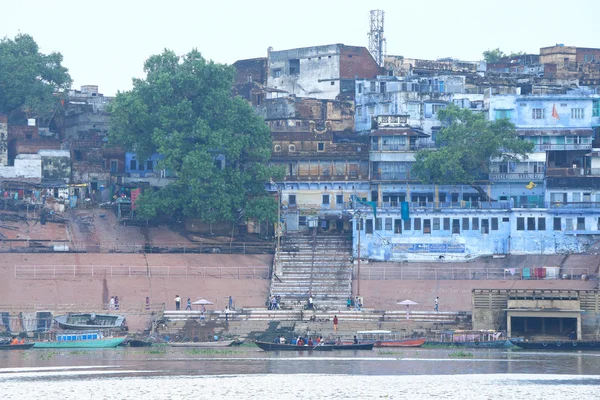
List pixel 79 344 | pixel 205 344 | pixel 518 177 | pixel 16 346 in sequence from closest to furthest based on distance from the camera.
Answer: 1. pixel 16 346
2. pixel 79 344
3. pixel 205 344
4. pixel 518 177

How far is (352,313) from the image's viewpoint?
262 feet

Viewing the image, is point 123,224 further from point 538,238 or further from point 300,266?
point 538,238

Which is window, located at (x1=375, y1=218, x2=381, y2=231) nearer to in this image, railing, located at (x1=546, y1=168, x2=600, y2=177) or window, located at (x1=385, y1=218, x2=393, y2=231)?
window, located at (x1=385, y1=218, x2=393, y2=231)

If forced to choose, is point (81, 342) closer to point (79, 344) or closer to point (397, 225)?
point (79, 344)

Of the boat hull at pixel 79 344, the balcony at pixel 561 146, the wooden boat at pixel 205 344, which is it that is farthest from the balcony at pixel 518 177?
the boat hull at pixel 79 344

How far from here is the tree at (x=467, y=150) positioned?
92.0m

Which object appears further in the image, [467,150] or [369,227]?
[467,150]

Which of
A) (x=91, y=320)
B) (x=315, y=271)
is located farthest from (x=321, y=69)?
(x=91, y=320)

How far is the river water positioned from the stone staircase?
9.56 m

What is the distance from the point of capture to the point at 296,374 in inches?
2509

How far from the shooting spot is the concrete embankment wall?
81188 millimetres

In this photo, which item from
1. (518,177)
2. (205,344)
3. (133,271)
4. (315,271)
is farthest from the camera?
(518,177)

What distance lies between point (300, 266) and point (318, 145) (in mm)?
14770

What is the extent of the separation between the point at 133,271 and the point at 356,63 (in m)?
31.7
